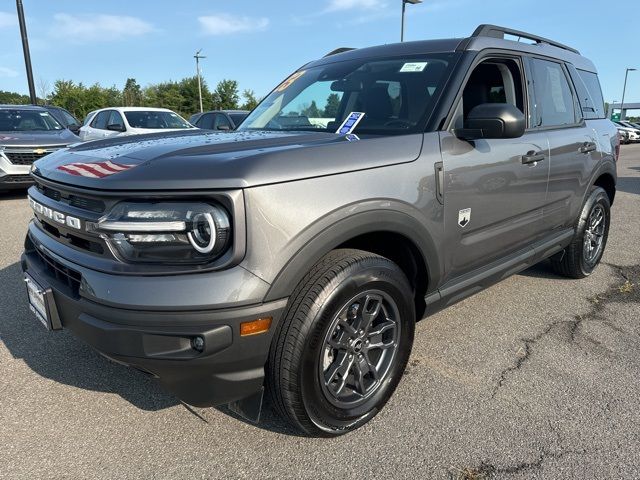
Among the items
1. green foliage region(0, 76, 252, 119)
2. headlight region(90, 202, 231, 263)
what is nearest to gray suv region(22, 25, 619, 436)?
headlight region(90, 202, 231, 263)

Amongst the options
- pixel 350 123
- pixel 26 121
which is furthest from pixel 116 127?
pixel 350 123

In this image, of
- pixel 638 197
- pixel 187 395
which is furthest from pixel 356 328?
pixel 638 197

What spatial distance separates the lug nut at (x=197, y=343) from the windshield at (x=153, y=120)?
34.9ft

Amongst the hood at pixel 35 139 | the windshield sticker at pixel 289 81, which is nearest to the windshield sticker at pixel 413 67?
the windshield sticker at pixel 289 81

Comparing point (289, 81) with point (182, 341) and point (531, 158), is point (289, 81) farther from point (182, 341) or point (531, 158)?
point (182, 341)

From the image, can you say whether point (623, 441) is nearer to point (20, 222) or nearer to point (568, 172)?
point (568, 172)

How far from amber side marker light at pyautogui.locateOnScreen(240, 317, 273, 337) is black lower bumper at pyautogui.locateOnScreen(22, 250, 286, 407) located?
2 centimetres

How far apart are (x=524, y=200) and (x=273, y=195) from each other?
1.98 meters

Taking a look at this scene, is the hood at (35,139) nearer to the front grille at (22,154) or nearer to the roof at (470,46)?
the front grille at (22,154)

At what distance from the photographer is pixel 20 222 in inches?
255

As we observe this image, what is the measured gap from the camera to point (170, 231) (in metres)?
1.77

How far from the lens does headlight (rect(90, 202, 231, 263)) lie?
1769 millimetres

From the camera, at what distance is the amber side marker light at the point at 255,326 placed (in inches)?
71.2

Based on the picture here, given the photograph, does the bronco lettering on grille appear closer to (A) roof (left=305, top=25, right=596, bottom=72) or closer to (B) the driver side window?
(A) roof (left=305, top=25, right=596, bottom=72)
